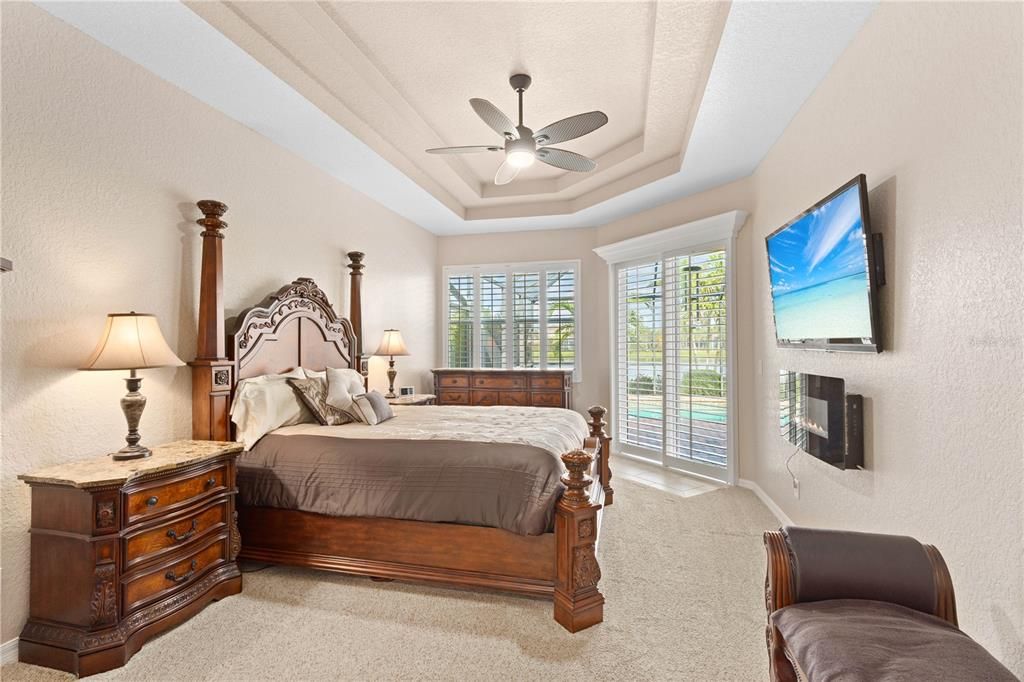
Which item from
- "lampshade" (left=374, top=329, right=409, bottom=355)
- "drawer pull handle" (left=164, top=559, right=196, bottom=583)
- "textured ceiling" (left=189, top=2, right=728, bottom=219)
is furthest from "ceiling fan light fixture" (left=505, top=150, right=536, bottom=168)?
"drawer pull handle" (left=164, top=559, right=196, bottom=583)

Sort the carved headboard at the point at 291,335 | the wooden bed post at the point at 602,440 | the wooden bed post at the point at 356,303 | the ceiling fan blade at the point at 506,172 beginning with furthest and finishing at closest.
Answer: the wooden bed post at the point at 356,303, the wooden bed post at the point at 602,440, the ceiling fan blade at the point at 506,172, the carved headboard at the point at 291,335

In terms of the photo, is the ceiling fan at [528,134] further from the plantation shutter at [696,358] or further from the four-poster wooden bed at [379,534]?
the plantation shutter at [696,358]

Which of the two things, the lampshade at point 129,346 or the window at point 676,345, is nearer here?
the lampshade at point 129,346

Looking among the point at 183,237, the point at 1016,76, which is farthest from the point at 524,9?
the point at 183,237

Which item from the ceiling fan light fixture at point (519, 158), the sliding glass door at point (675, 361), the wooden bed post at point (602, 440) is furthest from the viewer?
the sliding glass door at point (675, 361)

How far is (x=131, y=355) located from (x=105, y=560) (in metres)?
0.87

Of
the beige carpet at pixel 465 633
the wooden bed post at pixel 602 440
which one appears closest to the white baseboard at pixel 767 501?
the beige carpet at pixel 465 633

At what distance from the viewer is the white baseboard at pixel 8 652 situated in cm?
193

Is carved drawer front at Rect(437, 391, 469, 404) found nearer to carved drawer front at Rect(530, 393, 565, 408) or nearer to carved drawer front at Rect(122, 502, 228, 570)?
carved drawer front at Rect(530, 393, 565, 408)

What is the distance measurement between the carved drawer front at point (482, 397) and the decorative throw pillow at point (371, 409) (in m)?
2.34

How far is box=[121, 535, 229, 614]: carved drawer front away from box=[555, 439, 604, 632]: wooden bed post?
5.73 feet

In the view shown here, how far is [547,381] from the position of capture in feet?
18.2

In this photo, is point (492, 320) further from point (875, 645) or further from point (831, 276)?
point (875, 645)

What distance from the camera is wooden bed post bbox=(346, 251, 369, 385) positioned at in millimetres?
4402
